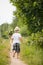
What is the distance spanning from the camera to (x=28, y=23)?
24000 mm

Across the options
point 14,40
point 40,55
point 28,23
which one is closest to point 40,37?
point 14,40

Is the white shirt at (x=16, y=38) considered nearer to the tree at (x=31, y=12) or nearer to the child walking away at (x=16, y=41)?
the child walking away at (x=16, y=41)

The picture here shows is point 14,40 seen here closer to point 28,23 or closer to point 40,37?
point 40,37

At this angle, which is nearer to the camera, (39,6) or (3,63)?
(3,63)

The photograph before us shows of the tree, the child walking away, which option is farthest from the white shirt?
the tree

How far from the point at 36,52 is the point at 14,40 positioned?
61.0 inches

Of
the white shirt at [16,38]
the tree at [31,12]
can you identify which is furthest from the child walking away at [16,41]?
the tree at [31,12]

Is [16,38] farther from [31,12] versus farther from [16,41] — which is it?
[31,12]

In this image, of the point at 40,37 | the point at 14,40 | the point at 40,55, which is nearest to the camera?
the point at 40,55

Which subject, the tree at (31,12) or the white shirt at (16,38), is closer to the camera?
the white shirt at (16,38)

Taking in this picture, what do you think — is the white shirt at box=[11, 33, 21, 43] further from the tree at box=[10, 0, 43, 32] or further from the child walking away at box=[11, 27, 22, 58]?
the tree at box=[10, 0, 43, 32]

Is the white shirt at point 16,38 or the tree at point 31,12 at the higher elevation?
the tree at point 31,12

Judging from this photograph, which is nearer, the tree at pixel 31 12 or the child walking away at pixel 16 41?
the child walking away at pixel 16 41

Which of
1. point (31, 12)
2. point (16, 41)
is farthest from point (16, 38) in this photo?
point (31, 12)
